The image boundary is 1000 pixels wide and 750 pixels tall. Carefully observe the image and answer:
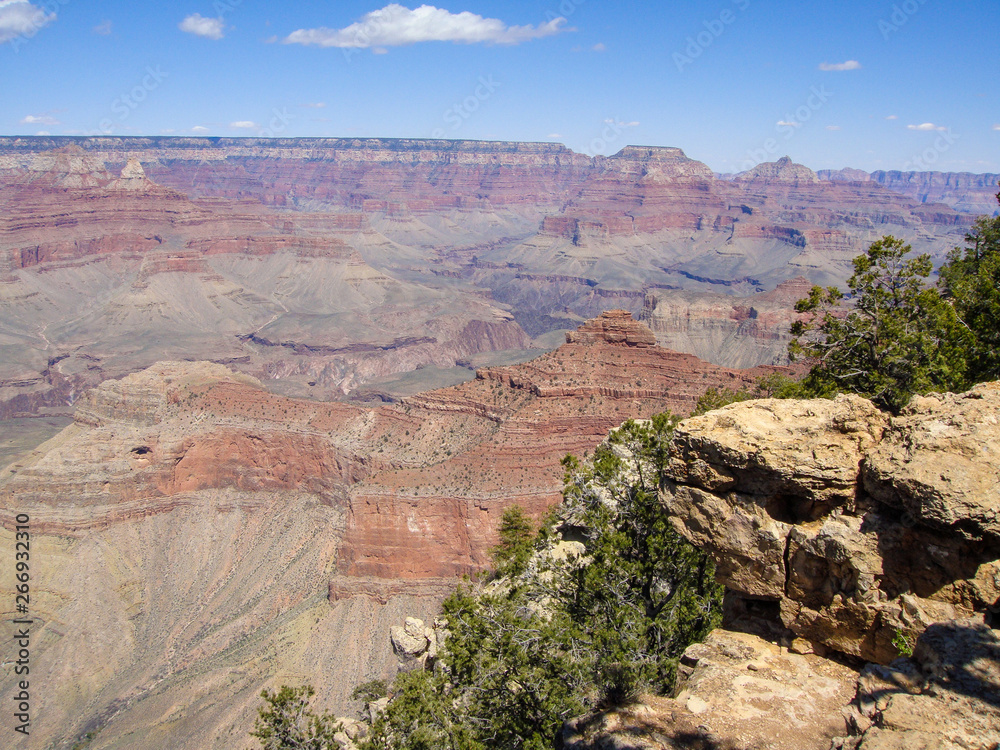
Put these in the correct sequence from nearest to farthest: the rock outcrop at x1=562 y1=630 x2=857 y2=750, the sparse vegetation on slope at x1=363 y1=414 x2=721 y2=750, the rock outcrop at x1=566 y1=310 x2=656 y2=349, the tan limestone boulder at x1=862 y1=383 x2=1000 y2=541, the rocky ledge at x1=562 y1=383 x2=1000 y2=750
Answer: the rocky ledge at x1=562 y1=383 x2=1000 y2=750 → the tan limestone boulder at x1=862 y1=383 x2=1000 y2=541 → the rock outcrop at x1=562 y1=630 x2=857 y2=750 → the sparse vegetation on slope at x1=363 y1=414 x2=721 y2=750 → the rock outcrop at x1=566 y1=310 x2=656 y2=349

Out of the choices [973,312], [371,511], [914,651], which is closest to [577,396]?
[371,511]

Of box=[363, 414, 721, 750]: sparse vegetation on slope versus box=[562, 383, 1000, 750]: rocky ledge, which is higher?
box=[562, 383, 1000, 750]: rocky ledge

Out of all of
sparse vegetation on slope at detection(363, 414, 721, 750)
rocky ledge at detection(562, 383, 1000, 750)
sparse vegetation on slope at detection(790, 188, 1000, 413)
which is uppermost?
sparse vegetation on slope at detection(790, 188, 1000, 413)

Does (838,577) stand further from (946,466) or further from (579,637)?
(579,637)

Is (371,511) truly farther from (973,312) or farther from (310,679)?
(973,312)

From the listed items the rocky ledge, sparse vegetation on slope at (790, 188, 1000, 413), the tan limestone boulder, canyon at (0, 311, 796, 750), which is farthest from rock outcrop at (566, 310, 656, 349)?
the tan limestone boulder

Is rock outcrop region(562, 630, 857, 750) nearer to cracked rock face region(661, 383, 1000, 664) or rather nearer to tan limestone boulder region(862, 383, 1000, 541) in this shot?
cracked rock face region(661, 383, 1000, 664)

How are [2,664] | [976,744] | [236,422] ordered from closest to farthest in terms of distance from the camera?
Result: [976,744] → [2,664] → [236,422]

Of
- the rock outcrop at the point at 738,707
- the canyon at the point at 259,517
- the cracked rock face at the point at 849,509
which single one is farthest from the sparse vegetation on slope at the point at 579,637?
the canyon at the point at 259,517

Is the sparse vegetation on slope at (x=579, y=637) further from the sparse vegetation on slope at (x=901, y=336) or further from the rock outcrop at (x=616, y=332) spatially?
the rock outcrop at (x=616, y=332)
